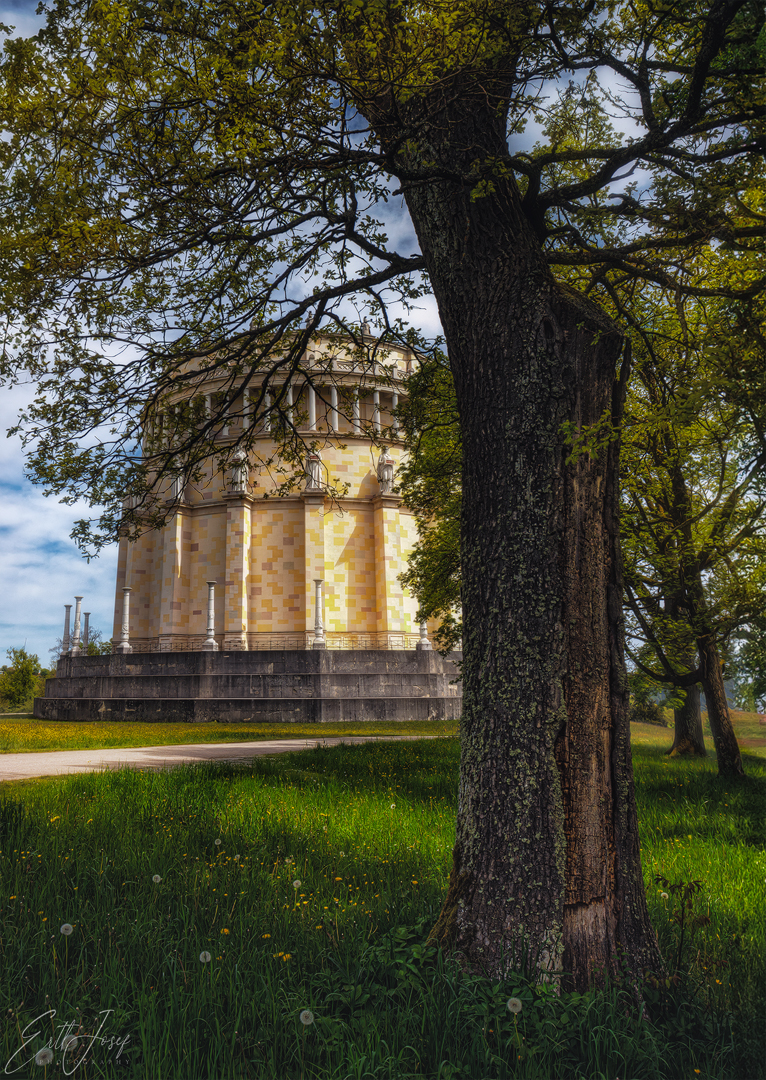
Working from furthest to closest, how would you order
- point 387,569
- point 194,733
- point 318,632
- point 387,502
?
point 387,502 → point 387,569 → point 318,632 → point 194,733

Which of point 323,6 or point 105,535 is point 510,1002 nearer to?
point 323,6

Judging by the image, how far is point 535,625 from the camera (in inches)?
138

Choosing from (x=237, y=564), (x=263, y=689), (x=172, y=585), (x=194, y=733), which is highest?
(x=237, y=564)

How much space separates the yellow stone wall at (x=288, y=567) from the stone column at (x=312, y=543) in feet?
0.21

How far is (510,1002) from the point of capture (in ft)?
8.28

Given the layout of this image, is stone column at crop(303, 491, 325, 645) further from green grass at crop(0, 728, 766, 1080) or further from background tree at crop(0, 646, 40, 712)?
green grass at crop(0, 728, 766, 1080)

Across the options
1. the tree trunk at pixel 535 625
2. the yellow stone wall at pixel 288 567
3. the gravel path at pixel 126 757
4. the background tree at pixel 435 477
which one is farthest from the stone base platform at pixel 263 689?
the tree trunk at pixel 535 625

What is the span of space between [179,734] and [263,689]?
24.1ft

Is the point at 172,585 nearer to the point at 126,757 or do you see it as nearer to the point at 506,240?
the point at 126,757

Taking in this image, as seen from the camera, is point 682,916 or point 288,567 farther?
point 288,567

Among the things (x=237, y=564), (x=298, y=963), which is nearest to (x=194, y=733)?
(x=298, y=963)

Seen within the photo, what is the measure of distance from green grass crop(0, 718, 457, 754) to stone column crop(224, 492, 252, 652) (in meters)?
16.6

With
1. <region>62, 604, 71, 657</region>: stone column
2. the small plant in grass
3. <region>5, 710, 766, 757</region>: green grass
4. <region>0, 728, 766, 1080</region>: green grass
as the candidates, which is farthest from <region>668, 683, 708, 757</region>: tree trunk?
<region>62, 604, 71, 657</region>: stone column

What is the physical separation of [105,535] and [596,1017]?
6.36 meters
